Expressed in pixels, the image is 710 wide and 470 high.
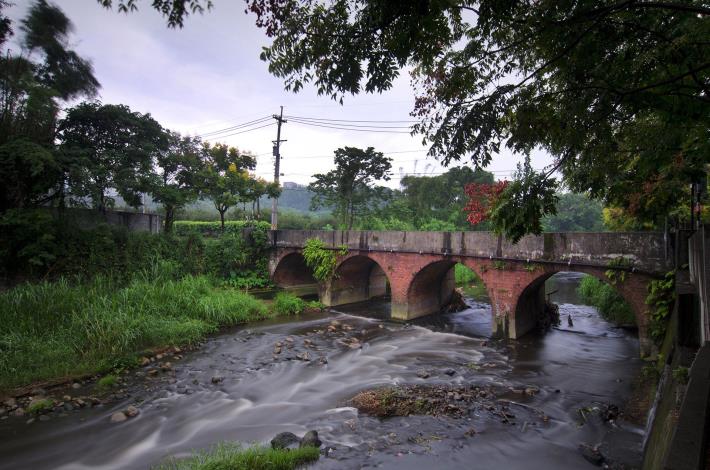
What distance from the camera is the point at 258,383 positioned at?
896cm

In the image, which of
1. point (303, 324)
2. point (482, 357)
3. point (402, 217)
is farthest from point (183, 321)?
point (402, 217)

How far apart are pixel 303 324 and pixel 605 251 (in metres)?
10.2

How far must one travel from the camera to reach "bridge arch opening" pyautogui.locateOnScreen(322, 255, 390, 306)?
701 inches

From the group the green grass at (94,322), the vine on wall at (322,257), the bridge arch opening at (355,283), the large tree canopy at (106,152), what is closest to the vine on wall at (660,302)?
the bridge arch opening at (355,283)

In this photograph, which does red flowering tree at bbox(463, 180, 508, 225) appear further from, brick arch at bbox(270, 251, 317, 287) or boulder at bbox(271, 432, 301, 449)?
brick arch at bbox(270, 251, 317, 287)

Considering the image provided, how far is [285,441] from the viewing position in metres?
6.14

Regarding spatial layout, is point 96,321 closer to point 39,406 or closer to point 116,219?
point 39,406

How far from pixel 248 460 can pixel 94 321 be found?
25.6ft

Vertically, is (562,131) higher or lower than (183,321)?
higher

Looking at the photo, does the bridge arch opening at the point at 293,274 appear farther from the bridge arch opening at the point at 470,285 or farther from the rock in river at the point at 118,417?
the rock in river at the point at 118,417

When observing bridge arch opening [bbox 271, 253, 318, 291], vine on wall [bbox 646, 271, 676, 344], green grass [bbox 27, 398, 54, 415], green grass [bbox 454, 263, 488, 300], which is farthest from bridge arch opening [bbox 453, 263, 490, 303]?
green grass [bbox 27, 398, 54, 415]

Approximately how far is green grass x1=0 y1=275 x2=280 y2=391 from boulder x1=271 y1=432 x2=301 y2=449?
5389 millimetres

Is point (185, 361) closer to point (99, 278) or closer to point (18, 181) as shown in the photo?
point (99, 278)

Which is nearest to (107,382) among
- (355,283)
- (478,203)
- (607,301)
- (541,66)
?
(541,66)
